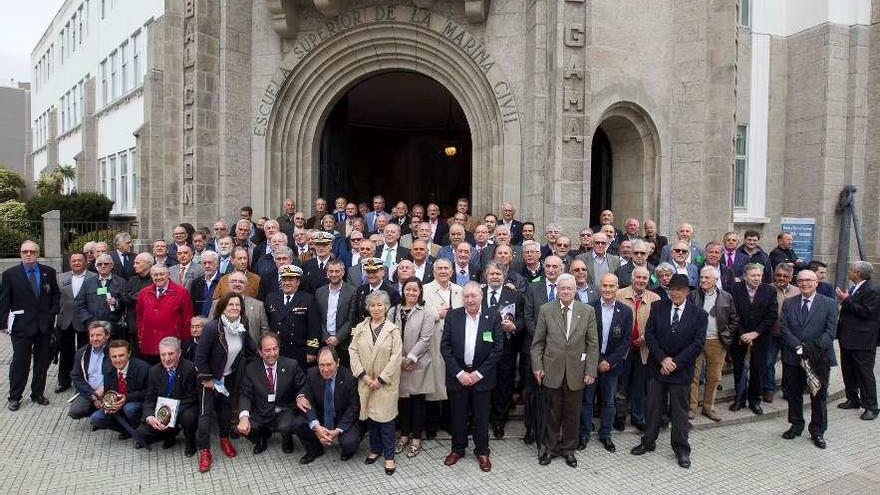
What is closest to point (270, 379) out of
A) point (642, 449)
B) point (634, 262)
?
point (642, 449)

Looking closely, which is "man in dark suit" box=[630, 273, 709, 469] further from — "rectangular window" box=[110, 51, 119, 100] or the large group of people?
"rectangular window" box=[110, 51, 119, 100]

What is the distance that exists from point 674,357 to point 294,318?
12.3 feet

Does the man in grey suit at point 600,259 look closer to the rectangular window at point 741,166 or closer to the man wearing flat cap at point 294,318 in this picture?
the man wearing flat cap at point 294,318

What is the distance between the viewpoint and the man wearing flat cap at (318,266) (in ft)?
22.0

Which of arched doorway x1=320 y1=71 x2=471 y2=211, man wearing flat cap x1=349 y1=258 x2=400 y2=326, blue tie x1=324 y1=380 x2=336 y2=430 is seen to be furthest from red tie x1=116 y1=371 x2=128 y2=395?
arched doorway x1=320 y1=71 x2=471 y2=211

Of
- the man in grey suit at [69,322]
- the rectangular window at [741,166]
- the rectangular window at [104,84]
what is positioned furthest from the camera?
the rectangular window at [104,84]

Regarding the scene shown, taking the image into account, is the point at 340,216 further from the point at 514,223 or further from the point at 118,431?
the point at 118,431

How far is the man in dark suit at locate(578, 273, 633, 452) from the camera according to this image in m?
5.65

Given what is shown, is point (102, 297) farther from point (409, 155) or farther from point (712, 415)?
point (409, 155)

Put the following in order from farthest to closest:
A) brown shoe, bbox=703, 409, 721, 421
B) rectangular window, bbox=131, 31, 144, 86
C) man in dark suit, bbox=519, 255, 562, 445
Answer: rectangular window, bbox=131, 31, 144, 86 → brown shoe, bbox=703, 409, 721, 421 → man in dark suit, bbox=519, 255, 562, 445

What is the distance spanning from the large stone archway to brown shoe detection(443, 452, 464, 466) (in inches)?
202

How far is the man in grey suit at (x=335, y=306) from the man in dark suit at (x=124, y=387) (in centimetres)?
179

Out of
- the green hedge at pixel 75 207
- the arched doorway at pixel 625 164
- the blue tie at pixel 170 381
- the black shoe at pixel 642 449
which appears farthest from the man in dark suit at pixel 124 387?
the green hedge at pixel 75 207

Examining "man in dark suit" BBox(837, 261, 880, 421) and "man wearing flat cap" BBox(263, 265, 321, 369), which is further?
"man in dark suit" BBox(837, 261, 880, 421)
